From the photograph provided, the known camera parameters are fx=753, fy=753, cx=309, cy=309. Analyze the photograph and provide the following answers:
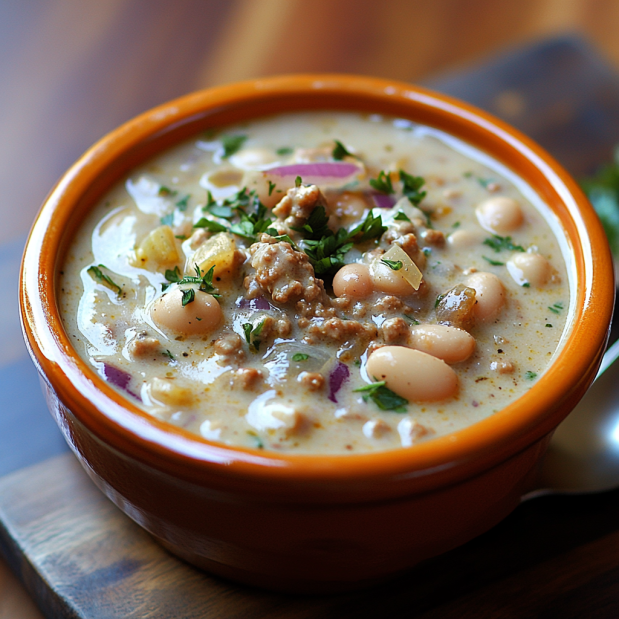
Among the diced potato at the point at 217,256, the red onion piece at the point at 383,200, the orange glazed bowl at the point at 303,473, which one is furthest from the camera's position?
the red onion piece at the point at 383,200

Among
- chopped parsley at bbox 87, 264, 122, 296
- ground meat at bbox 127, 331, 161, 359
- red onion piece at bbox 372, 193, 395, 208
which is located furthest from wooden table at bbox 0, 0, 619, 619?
red onion piece at bbox 372, 193, 395, 208

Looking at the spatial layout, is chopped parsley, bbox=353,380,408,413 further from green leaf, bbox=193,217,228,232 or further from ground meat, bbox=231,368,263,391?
green leaf, bbox=193,217,228,232

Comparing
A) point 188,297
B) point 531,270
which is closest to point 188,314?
point 188,297

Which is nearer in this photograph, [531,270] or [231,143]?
[531,270]

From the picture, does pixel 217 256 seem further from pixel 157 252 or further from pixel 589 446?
pixel 589 446

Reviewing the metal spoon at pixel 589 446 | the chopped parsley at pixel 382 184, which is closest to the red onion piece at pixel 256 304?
the chopped parsley at pixel 382 184

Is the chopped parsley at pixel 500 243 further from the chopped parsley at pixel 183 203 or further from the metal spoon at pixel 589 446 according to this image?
the chopped parsley at pixel 183 203
